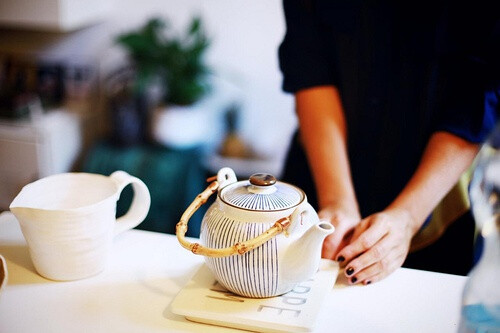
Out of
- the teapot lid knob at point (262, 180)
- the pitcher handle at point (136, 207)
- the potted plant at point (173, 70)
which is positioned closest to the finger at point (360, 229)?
the teapot lid knob at point (262, 180)

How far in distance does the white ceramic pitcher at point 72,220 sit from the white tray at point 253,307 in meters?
0.15

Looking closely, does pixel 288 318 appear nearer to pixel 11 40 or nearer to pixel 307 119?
pixel 307 119

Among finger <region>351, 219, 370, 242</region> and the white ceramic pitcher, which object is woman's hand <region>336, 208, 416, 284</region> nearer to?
finger <region>351, 219, 370, 242</region>

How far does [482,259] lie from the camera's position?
2.24ft

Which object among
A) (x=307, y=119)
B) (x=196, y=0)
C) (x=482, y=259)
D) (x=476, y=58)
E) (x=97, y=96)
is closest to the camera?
(x=482, y=259)

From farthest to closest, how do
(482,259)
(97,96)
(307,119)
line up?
(97,96) < (307,119) < (482,259)

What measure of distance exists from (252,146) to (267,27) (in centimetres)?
51

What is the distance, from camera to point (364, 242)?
2.88 ft

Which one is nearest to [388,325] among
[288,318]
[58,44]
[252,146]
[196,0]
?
[288,318]

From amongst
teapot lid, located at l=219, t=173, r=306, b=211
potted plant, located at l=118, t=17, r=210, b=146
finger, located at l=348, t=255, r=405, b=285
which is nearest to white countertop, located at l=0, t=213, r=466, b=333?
finger, located at l=348, t=255, r=405, b=285

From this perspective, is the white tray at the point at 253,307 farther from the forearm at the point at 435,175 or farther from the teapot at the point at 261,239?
the forearm at the point at 435,175

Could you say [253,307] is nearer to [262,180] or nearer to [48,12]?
[262,180]

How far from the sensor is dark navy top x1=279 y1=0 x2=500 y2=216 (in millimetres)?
1096

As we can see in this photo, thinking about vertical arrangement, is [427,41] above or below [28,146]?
above
